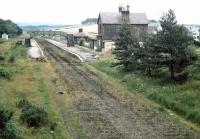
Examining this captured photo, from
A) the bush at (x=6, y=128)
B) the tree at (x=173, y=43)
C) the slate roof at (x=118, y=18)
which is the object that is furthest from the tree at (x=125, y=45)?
the slate roof at (x=118, y=18)

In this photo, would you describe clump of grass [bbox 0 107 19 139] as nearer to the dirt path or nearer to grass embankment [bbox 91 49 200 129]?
the dirt path

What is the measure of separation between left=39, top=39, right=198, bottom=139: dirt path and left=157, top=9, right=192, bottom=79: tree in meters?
5.09

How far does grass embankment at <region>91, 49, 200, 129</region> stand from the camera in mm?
24208

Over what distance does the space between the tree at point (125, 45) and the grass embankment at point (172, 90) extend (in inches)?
91.2

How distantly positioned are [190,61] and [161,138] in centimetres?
1234

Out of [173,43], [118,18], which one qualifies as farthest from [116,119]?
[118,18]

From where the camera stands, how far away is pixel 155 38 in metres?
32.7

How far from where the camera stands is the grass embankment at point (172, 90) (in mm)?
24208

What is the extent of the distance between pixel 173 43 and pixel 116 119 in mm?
10412

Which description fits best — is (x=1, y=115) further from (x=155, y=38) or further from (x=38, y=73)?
(x=38, y=73)

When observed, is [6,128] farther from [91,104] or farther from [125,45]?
[125,45]

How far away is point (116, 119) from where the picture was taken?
2341cm

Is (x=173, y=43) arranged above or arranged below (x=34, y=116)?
above

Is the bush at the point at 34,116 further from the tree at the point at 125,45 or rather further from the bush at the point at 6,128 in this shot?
the tree at the point at 125,45
